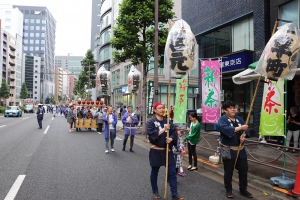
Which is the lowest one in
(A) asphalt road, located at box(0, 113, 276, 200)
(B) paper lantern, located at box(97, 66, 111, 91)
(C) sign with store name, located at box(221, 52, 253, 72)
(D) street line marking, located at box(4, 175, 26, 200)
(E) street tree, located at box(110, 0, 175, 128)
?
(A) asphalt road, located at box(0, 113, 276, 200)

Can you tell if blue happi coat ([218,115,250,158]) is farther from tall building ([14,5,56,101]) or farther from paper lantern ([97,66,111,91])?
tall building ([14,5,56,101])

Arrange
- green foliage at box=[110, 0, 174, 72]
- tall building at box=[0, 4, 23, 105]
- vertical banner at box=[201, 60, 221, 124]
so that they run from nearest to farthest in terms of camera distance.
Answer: vertical banner at box=[201, 60, 221, 124]
green foliage at box=[110, 0, 174, 72]
tall building at box=[0, 4, 23, 105]

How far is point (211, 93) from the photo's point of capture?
879 cm

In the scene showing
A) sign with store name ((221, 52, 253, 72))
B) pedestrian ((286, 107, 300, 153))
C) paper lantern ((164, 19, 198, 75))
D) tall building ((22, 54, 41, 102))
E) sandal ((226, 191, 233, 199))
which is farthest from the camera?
tall building ((22, 54, 41, 102))

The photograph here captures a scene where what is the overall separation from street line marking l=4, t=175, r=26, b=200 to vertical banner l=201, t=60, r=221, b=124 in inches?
218

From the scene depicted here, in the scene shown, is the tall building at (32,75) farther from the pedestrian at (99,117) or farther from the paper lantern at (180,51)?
the paper lantern at (180,51)

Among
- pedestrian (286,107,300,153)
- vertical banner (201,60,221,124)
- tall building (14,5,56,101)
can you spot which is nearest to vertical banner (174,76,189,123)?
vertical banner (201,60,221,124)

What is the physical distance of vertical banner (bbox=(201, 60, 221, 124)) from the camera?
8.65 m

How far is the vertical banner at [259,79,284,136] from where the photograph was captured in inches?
233

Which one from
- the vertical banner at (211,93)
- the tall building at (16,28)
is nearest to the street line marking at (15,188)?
the vertical banner at (211,93)

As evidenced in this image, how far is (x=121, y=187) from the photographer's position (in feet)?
19.0

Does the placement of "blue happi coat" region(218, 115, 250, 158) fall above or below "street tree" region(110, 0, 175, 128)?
below

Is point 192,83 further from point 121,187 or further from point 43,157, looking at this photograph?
point 121,187

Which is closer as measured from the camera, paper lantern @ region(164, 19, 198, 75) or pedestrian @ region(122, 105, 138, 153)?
paper lantern @ region(164, 19, 198, 75)
